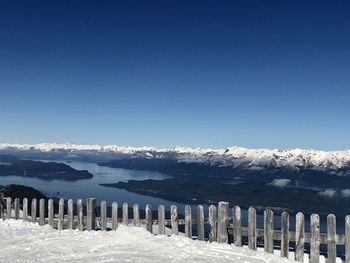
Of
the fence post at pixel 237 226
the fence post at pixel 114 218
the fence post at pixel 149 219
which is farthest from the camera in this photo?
the fence post at pixel 114 218

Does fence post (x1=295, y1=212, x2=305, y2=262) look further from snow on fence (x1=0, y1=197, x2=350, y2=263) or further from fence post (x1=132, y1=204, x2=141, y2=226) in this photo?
fence post (x1=132, y1=204, x2=141, y2=226)

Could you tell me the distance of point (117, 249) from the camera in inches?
589

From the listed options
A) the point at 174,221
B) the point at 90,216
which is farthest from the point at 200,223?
the point at 90,216

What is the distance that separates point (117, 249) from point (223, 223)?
Answer: 3761 millimetres

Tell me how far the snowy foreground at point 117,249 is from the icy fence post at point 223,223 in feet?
1.65

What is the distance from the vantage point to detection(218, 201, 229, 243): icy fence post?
16.1 meters

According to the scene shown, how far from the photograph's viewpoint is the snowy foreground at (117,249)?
13.8 m

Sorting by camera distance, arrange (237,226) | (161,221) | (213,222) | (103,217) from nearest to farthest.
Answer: (237,226)
(213,222)
(161,221)
(103,217)

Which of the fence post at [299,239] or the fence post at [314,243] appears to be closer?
the fence post at [314,243]

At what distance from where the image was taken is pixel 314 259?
556 inches

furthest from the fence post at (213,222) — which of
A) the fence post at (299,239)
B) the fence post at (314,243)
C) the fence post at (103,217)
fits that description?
the fence post at (103,217)

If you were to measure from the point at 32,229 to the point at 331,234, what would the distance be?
12.4m

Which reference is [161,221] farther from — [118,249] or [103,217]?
[103,217]

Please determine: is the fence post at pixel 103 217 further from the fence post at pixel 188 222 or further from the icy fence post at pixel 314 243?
the icy fence post at pixel 314 243
